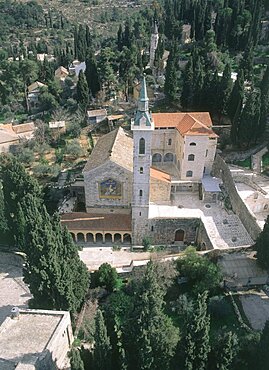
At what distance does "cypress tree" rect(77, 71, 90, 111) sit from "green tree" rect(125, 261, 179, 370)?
1578 inches

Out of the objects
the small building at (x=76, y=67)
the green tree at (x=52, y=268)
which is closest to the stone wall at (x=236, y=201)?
the green tree at (x=52, y=268)

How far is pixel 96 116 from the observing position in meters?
51.2

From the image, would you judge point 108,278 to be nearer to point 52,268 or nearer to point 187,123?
point 52,268


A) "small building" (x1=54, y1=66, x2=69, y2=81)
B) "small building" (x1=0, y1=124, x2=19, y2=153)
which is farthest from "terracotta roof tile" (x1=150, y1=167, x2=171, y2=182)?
"small building" (x1=54, y1=66, x2=69, y2=81)

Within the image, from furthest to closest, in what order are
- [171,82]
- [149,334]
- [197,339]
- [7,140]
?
[7,140], [171,82], [149,334], [197,339]

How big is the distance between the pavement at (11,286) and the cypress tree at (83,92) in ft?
94.6

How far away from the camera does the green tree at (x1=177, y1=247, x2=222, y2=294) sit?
24531 mm

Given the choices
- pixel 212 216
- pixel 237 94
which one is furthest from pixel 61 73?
pixel 212 216

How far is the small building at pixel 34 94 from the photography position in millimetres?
63250

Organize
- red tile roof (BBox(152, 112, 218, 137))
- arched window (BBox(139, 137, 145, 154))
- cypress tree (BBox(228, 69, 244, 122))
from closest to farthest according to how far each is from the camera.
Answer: arched window (BBox(139, 137, 145, 154))
red tile roof (BBox(152, 112, 218, 137))
cypress tree (BBox(228, 69, 244, 122))

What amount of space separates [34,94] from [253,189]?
4434 centimetres

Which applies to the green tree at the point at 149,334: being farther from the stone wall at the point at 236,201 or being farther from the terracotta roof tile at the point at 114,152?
the terracotta roof tile at the point at 114,152

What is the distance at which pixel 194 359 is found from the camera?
17.7 meters

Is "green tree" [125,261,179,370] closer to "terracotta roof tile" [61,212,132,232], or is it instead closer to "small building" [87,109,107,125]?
"terracotta roof tile" [61,212,132,232]
